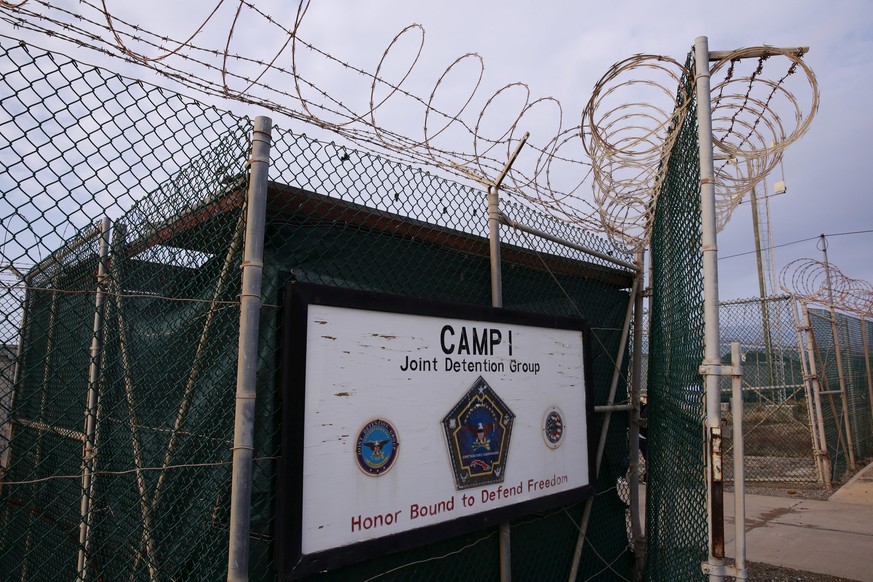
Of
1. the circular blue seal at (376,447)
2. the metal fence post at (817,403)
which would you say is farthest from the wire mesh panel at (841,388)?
the circular blue seal at (376,447)

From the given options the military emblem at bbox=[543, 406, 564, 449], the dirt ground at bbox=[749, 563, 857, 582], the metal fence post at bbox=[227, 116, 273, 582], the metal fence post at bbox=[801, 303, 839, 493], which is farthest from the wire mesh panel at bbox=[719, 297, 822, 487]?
the metal fence post at bbox=[227, 116, 273, 582]

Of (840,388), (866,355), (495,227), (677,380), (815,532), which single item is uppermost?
(495,227)

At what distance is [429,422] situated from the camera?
296 centimetres

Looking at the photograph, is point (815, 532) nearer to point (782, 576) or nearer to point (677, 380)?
point (782, 576)

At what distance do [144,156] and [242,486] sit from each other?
1288 millimetres

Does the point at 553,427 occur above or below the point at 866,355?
below

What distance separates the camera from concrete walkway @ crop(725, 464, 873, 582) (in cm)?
561

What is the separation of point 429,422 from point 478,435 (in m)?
0.38

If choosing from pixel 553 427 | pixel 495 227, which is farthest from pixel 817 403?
pixel 495 227

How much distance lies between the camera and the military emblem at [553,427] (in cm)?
370

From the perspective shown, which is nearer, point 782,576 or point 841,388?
point 782,576

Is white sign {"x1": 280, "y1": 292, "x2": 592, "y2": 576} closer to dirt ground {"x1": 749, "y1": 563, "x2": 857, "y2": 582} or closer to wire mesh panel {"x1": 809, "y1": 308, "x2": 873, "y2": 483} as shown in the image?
dirt ground {"x1": 749, "y1": 563, "x2": 857, "y2": 582}

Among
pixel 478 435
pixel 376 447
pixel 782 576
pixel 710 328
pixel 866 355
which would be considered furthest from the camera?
pixel 866 355

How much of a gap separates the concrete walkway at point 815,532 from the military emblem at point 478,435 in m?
4.01
